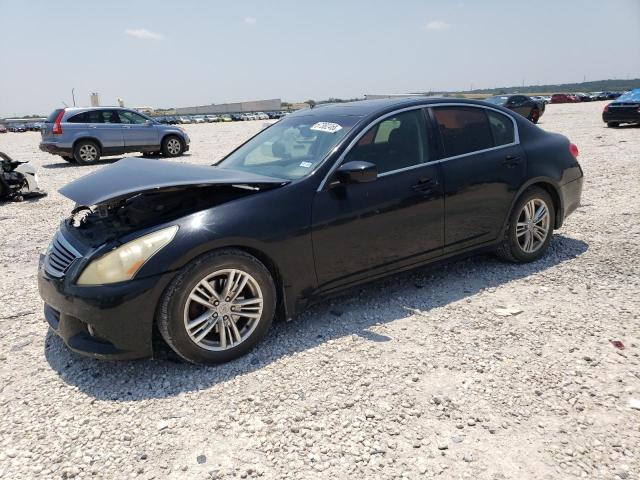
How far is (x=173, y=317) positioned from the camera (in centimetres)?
301

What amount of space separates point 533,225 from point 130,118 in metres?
13.4

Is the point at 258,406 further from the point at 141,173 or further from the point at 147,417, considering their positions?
the point at 141,173

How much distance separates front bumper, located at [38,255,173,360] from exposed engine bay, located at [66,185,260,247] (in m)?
0.35

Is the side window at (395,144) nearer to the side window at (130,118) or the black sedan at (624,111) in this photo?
the side window at (130,118)

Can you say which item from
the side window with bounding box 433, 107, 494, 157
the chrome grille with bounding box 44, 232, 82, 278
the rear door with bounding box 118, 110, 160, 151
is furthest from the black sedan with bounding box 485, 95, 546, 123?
the chrome grille with bounding box 44, 232, 82, 278

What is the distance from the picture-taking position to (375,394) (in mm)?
2871

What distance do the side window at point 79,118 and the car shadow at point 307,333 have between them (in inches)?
483

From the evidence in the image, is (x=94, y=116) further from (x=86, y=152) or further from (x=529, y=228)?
(x=529, y=228)

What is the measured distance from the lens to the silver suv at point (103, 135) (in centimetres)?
1403

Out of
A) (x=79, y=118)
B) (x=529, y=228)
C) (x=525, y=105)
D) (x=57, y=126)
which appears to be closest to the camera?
(x=529, y=228)

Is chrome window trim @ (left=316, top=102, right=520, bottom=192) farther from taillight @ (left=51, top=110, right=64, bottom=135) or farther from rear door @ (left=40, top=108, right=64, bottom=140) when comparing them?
rear door @ (left=40, top=108, right=64, bottom=140)

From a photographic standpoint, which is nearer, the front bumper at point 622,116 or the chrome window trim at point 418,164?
the chrome window trim at point 418,164

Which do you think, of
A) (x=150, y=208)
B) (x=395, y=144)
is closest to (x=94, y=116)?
(x=150, y=208)

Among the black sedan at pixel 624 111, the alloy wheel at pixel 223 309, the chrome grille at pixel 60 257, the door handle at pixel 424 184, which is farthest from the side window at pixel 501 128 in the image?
the black sedan at pixel 624 111
